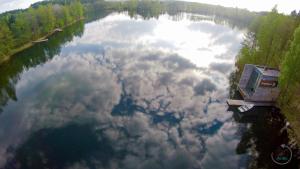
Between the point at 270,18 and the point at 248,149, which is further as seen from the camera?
the point at 270,18

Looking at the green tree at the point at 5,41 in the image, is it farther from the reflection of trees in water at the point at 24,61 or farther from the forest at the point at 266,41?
the reflection of trees in water at the point at 24,61

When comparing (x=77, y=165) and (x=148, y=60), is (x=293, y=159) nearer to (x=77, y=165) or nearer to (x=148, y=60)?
(x=77, y=165)

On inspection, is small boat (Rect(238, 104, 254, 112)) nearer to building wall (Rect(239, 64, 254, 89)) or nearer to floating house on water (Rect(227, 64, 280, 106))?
floating house on water (Rect(227, 64, 280, 106))

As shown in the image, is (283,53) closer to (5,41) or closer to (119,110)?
(119,110)

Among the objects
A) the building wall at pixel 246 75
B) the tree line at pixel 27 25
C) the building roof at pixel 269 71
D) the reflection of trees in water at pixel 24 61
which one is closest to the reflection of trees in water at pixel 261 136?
the building wall at pixel 246 75

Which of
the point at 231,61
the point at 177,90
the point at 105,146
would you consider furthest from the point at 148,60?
the point at 105,146

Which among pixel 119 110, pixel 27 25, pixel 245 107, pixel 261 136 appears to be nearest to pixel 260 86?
pixel 245 107
